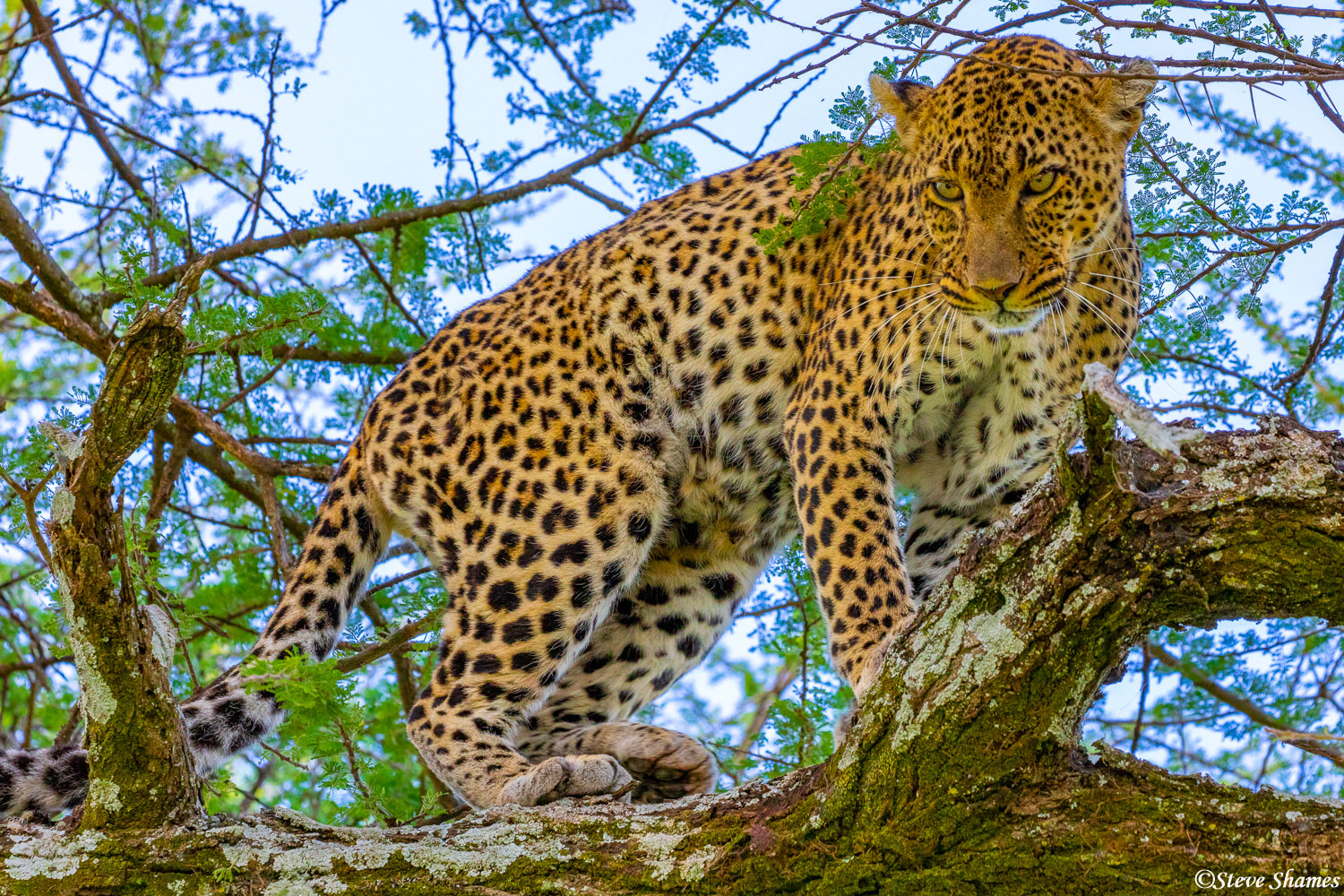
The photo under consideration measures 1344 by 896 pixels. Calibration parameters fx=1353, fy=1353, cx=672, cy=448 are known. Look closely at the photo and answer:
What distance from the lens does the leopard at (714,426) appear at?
20.5 feet

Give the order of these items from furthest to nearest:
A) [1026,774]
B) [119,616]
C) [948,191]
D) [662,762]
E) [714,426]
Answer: [714,426] < [662,762] < [948,191] < [119,616] < [1026,774]

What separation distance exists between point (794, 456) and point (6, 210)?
4.87 metres

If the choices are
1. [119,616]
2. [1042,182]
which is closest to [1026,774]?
[119,616]

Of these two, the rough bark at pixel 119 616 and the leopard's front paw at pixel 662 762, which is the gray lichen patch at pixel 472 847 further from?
the leopard's front paw at pixel 662 762

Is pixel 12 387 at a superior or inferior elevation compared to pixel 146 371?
superior

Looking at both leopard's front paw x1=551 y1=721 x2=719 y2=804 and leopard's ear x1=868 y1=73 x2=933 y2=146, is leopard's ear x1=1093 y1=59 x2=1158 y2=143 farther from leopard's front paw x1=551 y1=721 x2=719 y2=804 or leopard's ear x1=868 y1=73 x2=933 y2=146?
leopard's front paw x1=551 y1=721 x2=719 y2=804

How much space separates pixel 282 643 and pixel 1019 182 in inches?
163

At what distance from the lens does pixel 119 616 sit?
4426 mm

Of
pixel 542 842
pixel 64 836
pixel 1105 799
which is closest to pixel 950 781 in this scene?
pixel 1105 799

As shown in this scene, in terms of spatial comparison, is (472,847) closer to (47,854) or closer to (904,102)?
(47,854)

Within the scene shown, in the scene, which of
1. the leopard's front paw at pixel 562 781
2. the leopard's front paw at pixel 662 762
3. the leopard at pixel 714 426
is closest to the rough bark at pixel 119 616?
the leopard at pixel 714 426

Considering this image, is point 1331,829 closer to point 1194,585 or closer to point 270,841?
point 1194,585

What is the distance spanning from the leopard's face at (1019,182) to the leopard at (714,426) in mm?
15

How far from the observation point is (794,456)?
267 inches
